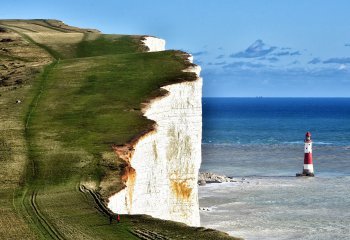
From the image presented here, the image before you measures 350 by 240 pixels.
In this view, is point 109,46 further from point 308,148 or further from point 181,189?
point 181,189

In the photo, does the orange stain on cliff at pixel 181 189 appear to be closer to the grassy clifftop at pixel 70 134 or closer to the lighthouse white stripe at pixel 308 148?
the grassy clifftop at pixel 70 134

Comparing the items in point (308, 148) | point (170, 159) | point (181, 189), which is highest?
point (308, 148)

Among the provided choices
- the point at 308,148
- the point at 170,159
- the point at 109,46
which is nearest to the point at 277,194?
the point at 308,148

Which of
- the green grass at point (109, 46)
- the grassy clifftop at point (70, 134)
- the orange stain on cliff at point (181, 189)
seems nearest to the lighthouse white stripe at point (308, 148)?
the green grass at point (109, 46)

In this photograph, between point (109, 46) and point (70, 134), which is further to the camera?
point (109, 46)

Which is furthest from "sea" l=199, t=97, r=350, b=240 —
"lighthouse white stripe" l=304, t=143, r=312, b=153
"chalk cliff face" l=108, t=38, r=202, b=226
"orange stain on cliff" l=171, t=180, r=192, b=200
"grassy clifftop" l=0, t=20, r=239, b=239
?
"grassy clifftop" l=0, t=20, r=239, b=239

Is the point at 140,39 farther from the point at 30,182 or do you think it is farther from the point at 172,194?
the point at 30,182
